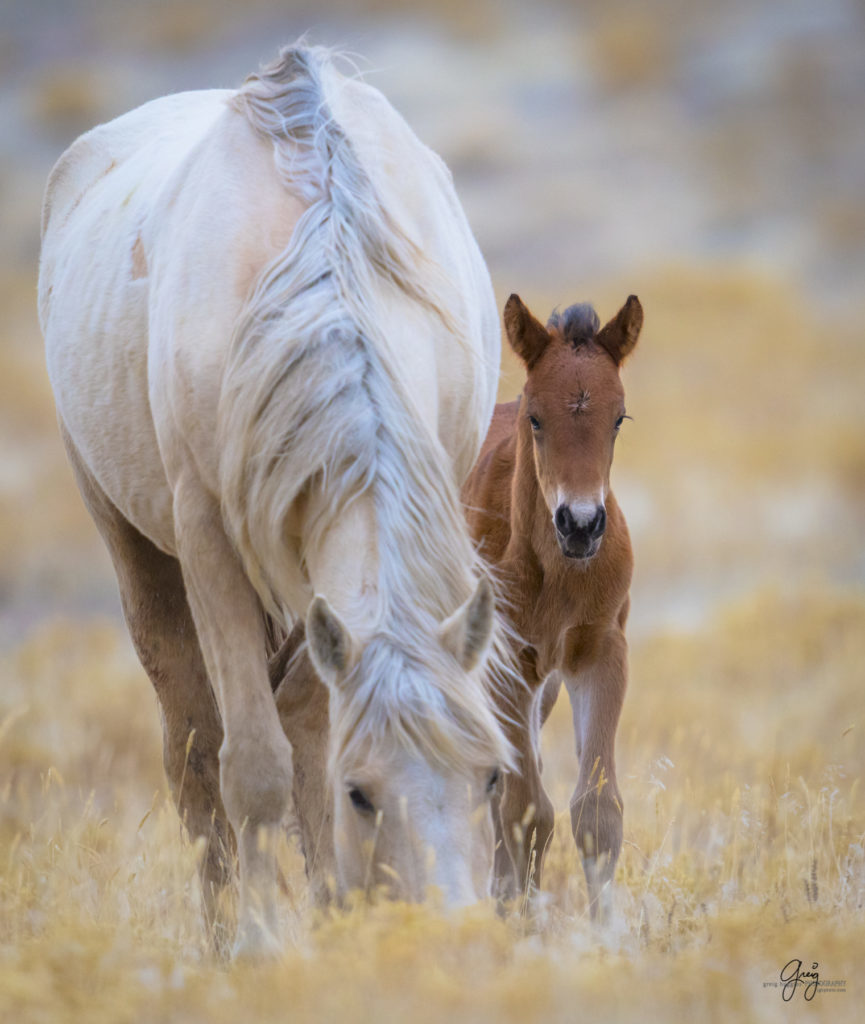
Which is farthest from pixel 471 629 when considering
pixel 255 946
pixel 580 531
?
pixel 580 531

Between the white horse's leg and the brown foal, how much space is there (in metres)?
→ 0.90

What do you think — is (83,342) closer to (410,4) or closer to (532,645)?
(532,645)

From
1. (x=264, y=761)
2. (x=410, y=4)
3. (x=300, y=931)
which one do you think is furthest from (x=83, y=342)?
(x=410, y=4)

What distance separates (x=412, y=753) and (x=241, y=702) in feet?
1.87

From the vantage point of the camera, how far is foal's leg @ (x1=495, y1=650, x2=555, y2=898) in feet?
12.2

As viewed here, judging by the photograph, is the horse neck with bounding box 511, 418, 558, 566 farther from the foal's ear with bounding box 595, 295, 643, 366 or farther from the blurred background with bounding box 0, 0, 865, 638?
the blurred background with bounding box 0, 0, 865, 638

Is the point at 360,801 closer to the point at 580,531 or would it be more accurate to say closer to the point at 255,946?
the point at 255,946

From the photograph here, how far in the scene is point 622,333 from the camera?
3861 mm

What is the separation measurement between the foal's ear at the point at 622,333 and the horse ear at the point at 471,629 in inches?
61.9

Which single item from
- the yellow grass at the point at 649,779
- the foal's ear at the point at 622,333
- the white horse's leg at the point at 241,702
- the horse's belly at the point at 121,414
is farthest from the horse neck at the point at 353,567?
the foal's ear at the point at 622,333

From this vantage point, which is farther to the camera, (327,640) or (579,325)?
(579,325)

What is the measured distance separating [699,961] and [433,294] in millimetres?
1548

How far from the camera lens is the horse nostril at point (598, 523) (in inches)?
134

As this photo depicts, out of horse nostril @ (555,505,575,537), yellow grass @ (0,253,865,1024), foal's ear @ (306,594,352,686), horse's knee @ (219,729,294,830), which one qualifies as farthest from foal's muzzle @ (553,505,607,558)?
foal's ear @ (306,594,352,686)
